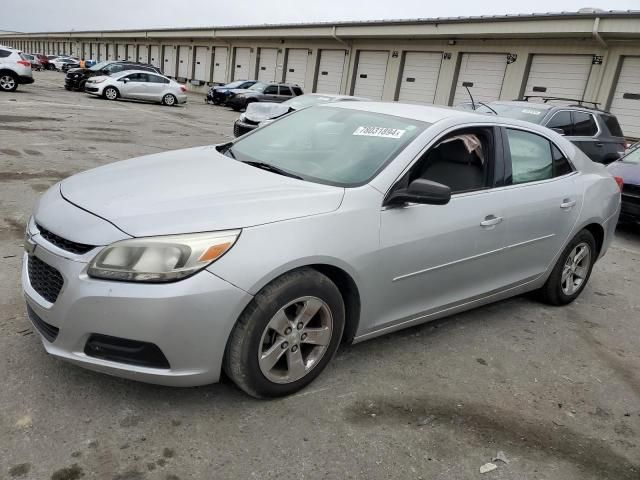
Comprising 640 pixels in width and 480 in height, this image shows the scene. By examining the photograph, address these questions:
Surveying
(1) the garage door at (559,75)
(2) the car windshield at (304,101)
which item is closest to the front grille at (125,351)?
(2) the car windshield at (304,101)

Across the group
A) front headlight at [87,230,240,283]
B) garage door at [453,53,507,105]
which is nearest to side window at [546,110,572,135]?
front headlight at [87,230,240,283]

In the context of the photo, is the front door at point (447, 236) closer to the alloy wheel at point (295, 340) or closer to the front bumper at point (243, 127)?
the alloy wheel at point (295, 340)

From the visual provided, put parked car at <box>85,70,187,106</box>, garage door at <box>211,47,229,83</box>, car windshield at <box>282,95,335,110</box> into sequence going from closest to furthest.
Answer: car windshield at <box>282,95,335,110</box>, parked car at <box>85,70,187,106</box>, garage door at <box>211,47,229,83</box>

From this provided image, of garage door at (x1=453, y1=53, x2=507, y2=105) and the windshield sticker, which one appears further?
garage door at (x1=453, y1=53, x2=507, y2=105)

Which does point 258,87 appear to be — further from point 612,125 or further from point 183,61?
point 183,61

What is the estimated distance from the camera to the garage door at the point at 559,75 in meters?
18.5

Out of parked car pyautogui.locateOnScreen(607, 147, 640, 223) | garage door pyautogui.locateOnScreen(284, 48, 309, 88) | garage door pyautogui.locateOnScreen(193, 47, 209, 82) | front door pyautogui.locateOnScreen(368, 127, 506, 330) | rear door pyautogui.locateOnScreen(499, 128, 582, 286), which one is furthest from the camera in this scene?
garage door pyautogui.locateOnScreen(193, 47, 209, 82)

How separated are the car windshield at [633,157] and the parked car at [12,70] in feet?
66.9

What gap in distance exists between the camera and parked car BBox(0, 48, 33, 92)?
19.7m

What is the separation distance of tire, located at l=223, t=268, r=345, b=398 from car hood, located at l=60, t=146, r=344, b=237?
352 millimetres

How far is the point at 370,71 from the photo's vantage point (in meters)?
26.5

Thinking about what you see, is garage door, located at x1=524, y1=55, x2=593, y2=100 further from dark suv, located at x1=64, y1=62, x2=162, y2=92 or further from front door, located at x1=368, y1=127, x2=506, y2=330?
front door, located at x1=368, y1=127, x2=506, y2=330

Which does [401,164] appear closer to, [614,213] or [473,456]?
[473,456]

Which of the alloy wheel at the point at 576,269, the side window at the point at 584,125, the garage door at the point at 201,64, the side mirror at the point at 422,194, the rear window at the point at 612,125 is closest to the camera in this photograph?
the side mirror at the point at 422,194
